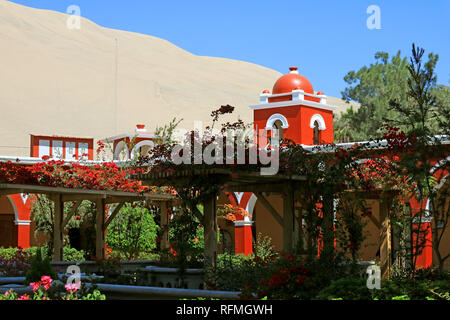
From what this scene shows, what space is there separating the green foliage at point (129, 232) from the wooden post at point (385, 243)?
9.63m

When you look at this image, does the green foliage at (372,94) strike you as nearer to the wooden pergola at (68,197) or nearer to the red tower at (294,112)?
the red tower at (294,112)

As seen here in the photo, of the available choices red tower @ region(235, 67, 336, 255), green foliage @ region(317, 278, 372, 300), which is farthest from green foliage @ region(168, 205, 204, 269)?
red tower @ region(235, 67, 336, 255)

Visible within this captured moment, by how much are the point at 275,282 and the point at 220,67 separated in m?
119

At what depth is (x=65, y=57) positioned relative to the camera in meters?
98.1

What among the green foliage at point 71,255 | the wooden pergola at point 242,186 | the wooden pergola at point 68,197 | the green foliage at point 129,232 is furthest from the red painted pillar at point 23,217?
the wooden pergola at point 242,186

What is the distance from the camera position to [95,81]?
92750 millimetres

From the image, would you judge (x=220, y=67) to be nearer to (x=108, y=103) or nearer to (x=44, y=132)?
(x=108, y=103)

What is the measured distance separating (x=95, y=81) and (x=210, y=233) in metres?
83.5

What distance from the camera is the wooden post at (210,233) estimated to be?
1181 cm

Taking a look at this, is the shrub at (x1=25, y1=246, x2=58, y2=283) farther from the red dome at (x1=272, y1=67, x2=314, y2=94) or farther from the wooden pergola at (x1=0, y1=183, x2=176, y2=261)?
the red dome at (x1=272, y1=67, x2=314, y2=94)

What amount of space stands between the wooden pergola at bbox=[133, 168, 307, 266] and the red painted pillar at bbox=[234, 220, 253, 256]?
12.2 metres

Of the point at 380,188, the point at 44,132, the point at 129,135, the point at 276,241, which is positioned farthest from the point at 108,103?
the point at 380,188

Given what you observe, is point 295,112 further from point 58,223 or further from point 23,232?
point 58,223

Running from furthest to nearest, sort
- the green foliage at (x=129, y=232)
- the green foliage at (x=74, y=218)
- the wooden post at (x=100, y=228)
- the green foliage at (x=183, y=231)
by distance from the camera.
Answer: the green foliage at (x=74, y=218) < the green foliage at (x=129, y=232) < the wooden post at (x=100, y=228) < the green foliage at (x=183, y=231)
